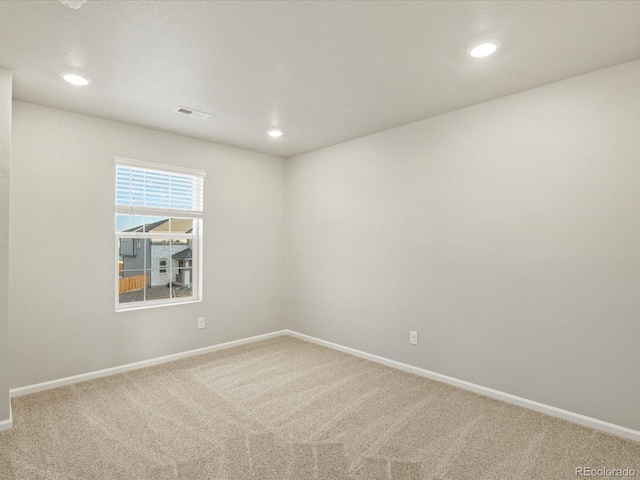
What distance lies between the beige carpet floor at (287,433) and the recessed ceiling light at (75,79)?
2.51 m

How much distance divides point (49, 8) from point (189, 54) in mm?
719

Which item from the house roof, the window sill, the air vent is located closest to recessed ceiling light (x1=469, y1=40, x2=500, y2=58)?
the air vent

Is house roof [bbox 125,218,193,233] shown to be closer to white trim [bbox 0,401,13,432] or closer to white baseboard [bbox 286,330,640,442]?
white trim [bbox 0,401,13,432]

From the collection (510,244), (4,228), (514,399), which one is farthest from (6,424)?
(510,244)

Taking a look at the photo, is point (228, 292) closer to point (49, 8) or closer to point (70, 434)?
point (70, 434)

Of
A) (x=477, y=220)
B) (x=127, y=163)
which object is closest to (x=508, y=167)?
(x=477, y=220)

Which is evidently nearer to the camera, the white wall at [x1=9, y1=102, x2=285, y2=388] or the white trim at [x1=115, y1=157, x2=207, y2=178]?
the white wall at [x1=9, y1=102, x2=285, y2=388]

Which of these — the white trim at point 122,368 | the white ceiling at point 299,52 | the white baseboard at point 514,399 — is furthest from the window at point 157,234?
the white baseboard at point 514,399

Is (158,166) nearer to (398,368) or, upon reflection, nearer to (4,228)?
(4,228)

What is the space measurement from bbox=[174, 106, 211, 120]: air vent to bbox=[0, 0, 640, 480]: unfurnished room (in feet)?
0.08

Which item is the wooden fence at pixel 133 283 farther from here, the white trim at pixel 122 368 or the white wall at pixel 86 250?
the white trim at pixel 122 368

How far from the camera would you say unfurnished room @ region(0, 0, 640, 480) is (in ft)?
6.80

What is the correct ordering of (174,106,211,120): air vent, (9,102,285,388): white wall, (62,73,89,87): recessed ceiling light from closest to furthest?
(62,73,89,87): recessed ceiling light < (9,102,285,388): white wall < (174,106,211,120): air vent

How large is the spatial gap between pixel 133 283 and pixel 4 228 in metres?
1.44
